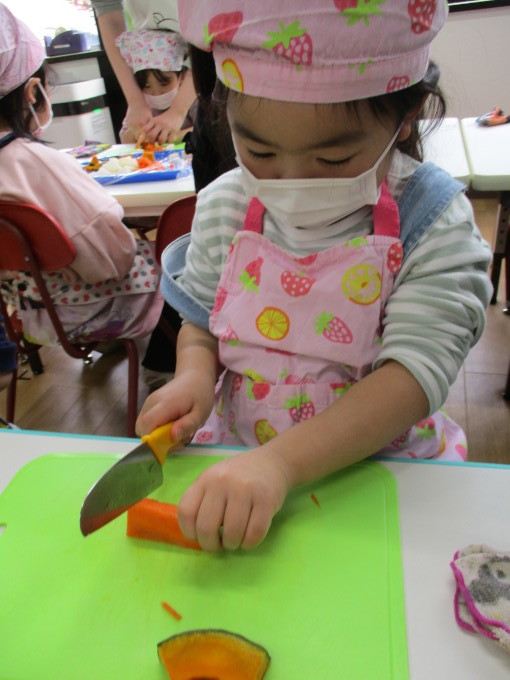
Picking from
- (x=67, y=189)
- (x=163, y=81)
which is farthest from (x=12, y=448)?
(x=163, y=81)

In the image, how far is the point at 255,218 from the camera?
718 mm

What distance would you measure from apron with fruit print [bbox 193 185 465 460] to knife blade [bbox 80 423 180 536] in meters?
0.18

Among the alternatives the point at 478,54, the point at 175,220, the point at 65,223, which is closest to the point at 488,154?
the point at 175,220

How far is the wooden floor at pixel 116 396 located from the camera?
5.35 ft

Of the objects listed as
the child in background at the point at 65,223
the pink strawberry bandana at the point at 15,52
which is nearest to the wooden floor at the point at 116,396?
the child in background at the point at 65,223

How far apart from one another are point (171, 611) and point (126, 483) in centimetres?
12

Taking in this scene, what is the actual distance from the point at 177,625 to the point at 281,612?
0.09 metres

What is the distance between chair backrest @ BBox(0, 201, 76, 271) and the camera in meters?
1.16

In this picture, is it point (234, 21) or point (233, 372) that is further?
point (233, 372)

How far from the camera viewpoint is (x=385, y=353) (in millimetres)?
600

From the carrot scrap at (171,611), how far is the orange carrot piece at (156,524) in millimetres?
60

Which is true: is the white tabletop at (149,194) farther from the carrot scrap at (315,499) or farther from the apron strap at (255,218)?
the carrot scrap at (315,499)

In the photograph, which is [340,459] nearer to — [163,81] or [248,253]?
[248,253]

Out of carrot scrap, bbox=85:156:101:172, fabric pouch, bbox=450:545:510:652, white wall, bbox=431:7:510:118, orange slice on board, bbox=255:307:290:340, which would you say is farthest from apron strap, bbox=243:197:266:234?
white wall, bbox=431:7:510:118
